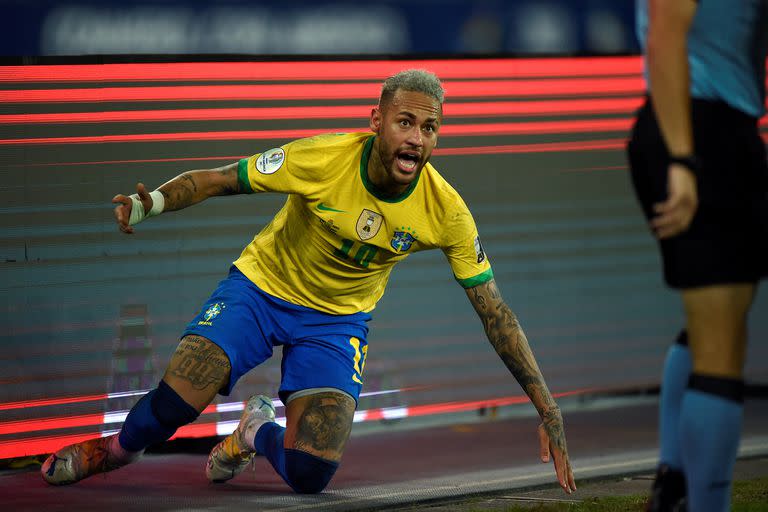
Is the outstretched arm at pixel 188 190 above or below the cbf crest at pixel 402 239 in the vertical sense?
above

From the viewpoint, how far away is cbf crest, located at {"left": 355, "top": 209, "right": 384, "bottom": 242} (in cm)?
387

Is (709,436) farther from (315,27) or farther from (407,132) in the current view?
(315,27)

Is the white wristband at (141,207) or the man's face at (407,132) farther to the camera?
the man's face at (407,132)

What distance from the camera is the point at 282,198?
5.45m

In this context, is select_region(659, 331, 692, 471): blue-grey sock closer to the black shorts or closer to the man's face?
the black shorts

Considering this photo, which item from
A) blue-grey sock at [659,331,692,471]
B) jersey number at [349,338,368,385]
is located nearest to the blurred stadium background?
jersey number at [349,338,368,385]

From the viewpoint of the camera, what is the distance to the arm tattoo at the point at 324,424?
3.93m

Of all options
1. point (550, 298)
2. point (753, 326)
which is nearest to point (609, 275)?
point (550, 298)

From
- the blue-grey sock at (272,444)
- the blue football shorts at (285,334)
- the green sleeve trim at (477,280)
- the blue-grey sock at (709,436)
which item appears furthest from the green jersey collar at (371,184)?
the blue-grey sock at (709,436)

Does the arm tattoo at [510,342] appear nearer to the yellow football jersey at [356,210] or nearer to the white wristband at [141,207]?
the yellow football jersey at [356,210]

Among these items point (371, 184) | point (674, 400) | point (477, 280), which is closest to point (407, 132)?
point (371, 184)

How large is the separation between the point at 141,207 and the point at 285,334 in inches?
33.2

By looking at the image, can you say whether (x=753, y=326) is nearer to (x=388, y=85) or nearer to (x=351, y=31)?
(x=351, y=31)

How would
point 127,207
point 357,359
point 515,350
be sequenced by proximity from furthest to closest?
point 357,359 < point 515,350 < point 127,207
